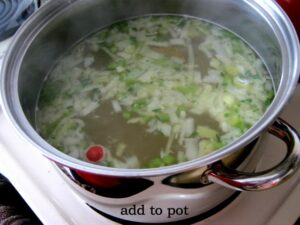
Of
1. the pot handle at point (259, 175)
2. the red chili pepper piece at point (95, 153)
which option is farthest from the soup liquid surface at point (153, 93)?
the pot handle at point (259, 175)

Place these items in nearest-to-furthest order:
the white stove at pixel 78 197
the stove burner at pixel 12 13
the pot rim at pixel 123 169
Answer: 1. the pot rim at pixel 123 169
2. the white stove at pixel 78 197
3. the stove burner at pixel 12 13

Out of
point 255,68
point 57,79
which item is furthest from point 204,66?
point 57,79

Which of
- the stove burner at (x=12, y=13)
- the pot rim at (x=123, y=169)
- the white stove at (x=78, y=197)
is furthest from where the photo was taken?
the stove burner at (x=12, y=13)

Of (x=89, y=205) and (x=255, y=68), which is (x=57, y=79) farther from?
(x=255, y=68)

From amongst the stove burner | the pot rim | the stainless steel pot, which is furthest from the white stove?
the stove burner

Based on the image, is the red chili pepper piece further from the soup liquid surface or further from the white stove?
the white stove

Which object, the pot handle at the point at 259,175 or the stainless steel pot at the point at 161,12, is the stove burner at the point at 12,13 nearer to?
the stainless steel pot at the point at 161,12
